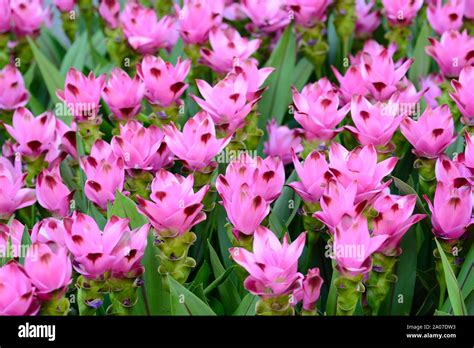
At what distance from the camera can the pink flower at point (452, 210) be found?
4.34ft

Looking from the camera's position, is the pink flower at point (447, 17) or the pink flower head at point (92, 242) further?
the pink flower at point (447, 17)

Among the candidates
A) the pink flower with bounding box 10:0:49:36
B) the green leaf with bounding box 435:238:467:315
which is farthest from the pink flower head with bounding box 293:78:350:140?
the pink flower with bounding box 10:0:49:36

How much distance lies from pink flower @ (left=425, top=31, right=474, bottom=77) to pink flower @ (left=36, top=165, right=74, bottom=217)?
83cm

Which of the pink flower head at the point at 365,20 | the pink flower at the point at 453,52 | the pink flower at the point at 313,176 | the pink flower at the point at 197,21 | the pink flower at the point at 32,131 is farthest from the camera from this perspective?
the pink flower head at the point at 365,20

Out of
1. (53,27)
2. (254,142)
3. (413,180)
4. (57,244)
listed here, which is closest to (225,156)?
(254,142)

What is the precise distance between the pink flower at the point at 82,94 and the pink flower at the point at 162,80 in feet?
0.31

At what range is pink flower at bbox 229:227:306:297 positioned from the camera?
1.15 meters

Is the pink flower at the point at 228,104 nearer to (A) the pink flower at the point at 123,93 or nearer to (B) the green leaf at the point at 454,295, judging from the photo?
(A) the pink flower at the point at 123,93

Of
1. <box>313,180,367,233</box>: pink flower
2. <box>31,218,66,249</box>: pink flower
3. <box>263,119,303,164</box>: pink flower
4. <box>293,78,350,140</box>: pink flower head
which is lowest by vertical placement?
<box>263,119,303,164</box>: pink flower

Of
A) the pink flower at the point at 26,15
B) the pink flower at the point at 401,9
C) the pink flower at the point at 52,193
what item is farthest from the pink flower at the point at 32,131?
the pink flower at the point at 401,9

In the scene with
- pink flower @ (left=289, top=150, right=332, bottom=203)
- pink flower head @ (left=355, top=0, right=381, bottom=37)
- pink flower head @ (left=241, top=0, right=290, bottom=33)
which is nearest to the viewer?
pink flower @ (left=289, top=150, right=332, bottom=203)

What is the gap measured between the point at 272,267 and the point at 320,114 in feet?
1.54

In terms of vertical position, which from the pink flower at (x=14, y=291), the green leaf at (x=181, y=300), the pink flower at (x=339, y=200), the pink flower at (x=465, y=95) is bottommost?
the green leaf at (x=181, y=300)

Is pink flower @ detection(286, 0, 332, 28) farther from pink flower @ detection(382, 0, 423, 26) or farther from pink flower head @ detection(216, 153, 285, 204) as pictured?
pink flower head @ detection(216, 153, 285, 204)
